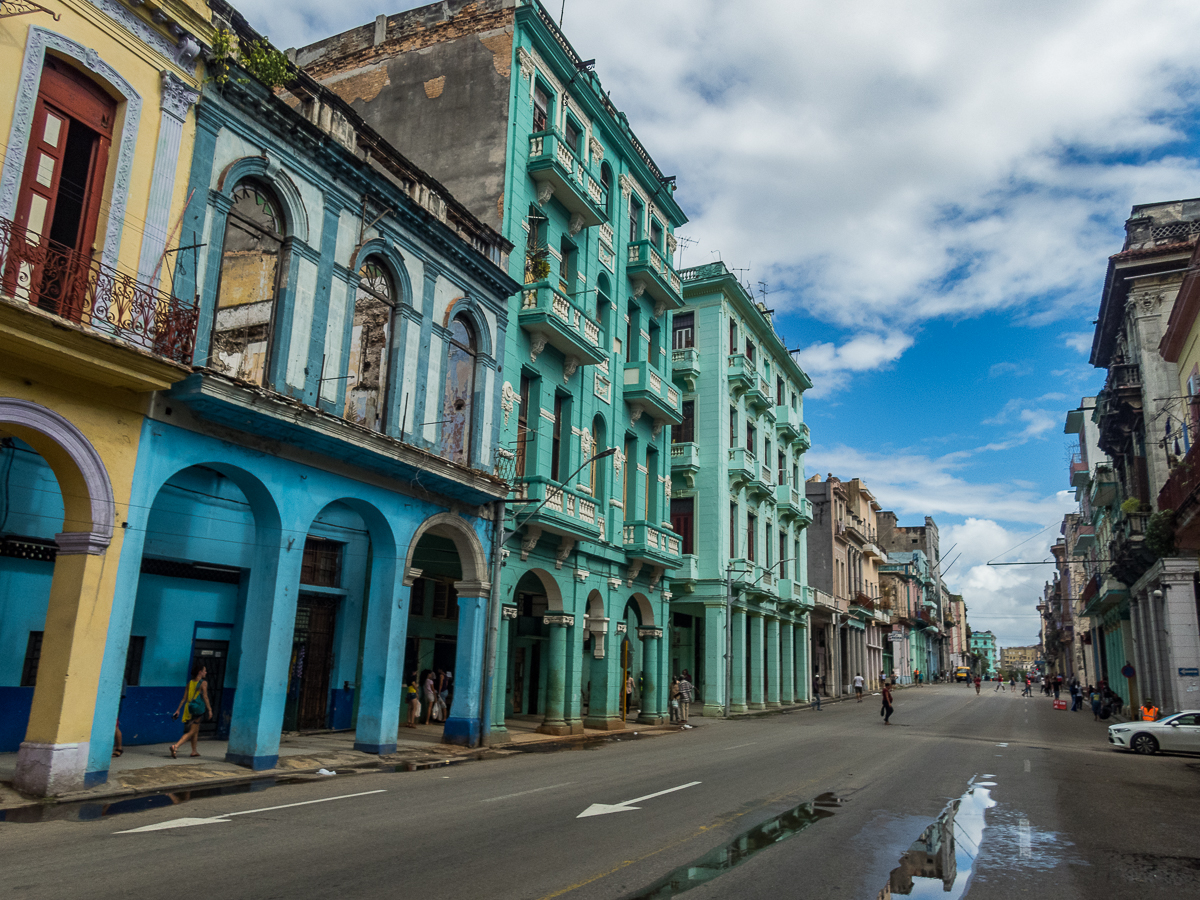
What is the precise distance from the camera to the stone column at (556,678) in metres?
24.1

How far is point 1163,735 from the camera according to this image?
22.5 metres

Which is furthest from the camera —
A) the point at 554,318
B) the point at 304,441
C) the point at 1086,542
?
the point at 1086,542

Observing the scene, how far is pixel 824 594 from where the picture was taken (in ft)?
177

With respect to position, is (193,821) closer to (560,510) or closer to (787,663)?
(560,510)

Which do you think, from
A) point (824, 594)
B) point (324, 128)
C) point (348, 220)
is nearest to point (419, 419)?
point (348, 220)

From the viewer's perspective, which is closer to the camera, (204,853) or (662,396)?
(204,853)

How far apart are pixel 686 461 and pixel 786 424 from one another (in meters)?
11.8

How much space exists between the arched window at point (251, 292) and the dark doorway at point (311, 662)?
7419 millimetres

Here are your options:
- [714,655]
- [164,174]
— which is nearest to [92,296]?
[164,174]

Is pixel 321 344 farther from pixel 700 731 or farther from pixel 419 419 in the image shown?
pixel 700 731

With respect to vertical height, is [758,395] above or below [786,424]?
below

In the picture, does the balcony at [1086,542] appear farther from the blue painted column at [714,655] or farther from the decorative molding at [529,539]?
the decorative molding at [529,539]

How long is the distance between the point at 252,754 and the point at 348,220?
32.8 ft

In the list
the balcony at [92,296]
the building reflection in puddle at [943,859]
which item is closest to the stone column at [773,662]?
the building reflection in puddle at [943,859]
